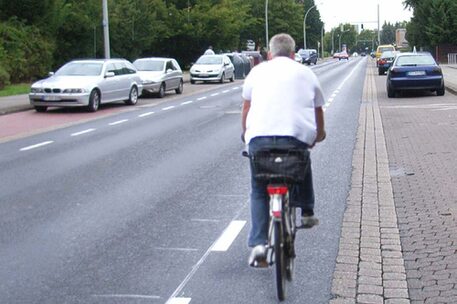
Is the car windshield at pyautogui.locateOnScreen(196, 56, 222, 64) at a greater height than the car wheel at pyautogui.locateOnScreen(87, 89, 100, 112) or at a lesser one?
greater

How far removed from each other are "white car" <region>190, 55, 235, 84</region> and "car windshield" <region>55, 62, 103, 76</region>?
55.2 ft

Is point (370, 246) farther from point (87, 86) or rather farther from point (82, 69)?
point (82, 69)

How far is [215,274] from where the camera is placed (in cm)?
567

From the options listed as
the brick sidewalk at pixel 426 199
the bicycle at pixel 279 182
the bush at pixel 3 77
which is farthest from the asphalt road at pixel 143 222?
the bush at pixel 3 77

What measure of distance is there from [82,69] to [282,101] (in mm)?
19107

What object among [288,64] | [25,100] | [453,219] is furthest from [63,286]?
[25,100]

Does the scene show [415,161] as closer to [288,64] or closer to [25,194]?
[25,194]

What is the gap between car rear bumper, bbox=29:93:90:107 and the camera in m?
21.6

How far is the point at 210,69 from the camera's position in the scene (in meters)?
40.3

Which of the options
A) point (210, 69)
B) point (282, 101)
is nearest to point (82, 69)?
point (210, 69)

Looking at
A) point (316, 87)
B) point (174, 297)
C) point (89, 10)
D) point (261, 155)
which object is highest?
point (89, 10)

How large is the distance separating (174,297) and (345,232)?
2.27 metres

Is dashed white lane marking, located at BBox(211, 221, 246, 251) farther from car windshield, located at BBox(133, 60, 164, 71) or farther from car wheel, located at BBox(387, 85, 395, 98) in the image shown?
car windshield, located at BBox(133, 60, 164, 71)

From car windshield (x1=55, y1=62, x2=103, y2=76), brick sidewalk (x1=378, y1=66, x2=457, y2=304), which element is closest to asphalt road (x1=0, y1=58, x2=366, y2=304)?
brick sidewalk (x1=378, y1=66, x2=457, y2=304)
